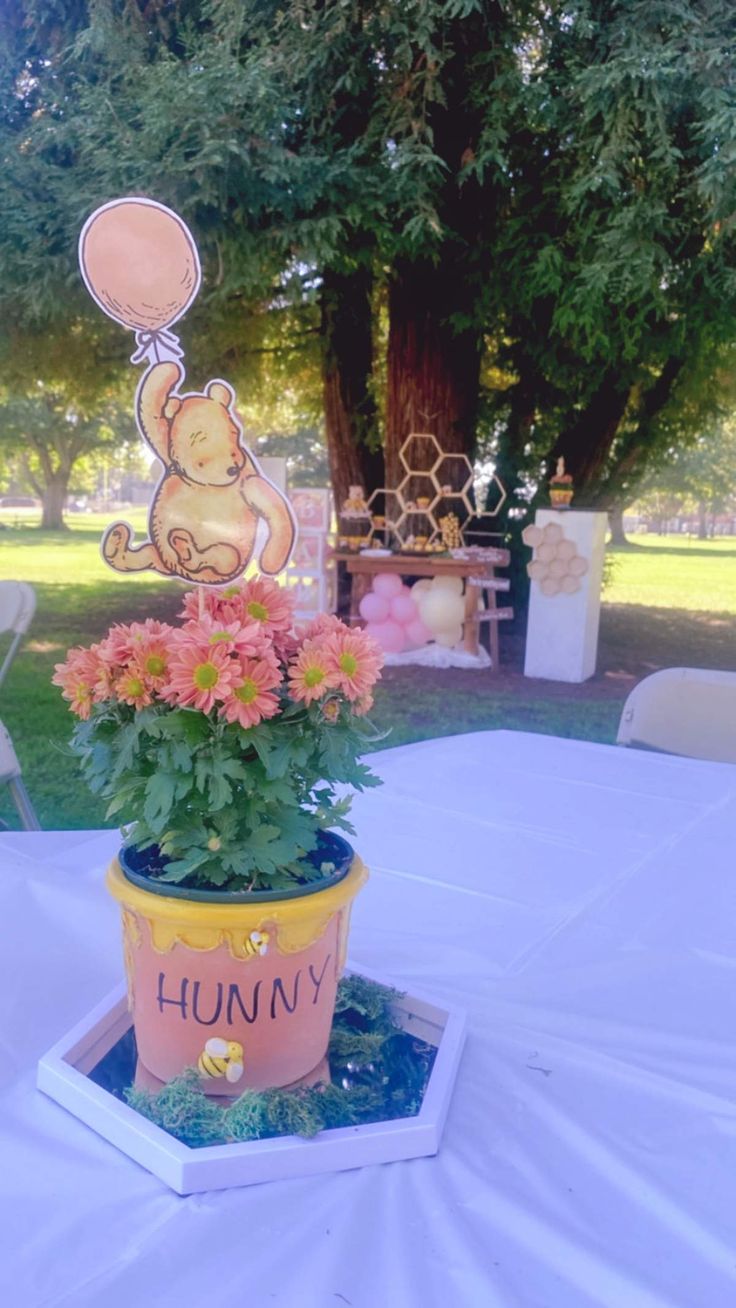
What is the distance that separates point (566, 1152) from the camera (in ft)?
2.65

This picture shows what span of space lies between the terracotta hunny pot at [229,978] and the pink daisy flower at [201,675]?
16 cm

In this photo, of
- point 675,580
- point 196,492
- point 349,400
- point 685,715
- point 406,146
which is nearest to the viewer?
point 196,492

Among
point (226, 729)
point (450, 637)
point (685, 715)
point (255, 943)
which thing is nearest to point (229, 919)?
point (255, 943)

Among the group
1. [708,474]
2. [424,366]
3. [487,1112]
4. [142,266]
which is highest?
[424,366]

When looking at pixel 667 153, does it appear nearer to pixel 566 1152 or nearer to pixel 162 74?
pixel 162 74

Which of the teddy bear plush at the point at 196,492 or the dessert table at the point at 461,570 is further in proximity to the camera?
the dessert table at the point at 461,570

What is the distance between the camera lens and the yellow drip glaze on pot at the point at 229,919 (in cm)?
83

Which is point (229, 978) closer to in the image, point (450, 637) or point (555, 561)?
point (555, 561)

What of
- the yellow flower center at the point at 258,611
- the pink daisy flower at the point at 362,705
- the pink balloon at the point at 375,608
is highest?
the yellow flower center at the point at 258,611

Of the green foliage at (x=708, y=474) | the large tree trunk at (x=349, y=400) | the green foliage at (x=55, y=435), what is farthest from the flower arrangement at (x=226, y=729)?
the green foliage at (x=708, y=474)

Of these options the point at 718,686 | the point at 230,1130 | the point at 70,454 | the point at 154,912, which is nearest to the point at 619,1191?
the point at 230,1130

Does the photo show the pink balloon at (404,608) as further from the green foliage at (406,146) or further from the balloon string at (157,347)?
the balloon string at (157,347)

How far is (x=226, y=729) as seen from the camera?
83cm

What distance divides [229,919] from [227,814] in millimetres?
85
